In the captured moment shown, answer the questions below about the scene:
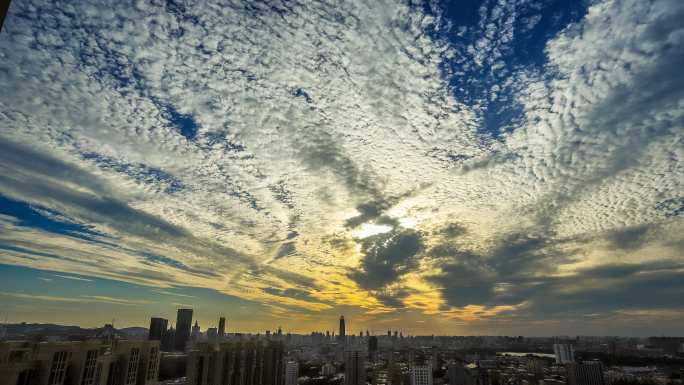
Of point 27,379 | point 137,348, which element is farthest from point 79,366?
point 137,348

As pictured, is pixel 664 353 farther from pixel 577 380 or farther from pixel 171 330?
pixel 171 330

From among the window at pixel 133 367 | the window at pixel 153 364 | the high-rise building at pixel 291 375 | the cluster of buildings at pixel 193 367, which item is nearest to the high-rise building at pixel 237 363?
the cluster of buildings at pixel 193 367

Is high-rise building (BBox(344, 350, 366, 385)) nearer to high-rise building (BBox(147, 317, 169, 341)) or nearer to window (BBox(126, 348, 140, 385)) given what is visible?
high-rise building (BBox(147, 317, 169, 341))

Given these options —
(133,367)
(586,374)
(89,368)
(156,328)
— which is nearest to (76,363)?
(89,368)

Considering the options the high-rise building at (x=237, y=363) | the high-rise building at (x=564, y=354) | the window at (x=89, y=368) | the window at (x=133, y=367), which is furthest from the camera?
the high-rise building at (x=564, y=354)

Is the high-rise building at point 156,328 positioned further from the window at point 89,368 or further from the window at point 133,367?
the window at point 89,368

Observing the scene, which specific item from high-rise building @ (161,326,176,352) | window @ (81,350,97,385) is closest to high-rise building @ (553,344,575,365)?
high-rise building @ (161,326,176,352)
